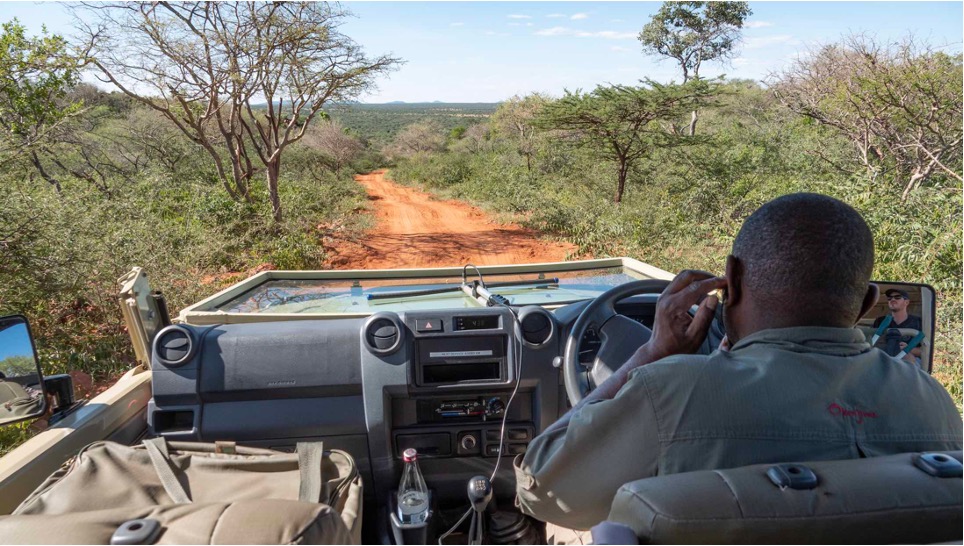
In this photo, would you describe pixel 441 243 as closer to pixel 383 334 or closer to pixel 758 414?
pixel 383 334

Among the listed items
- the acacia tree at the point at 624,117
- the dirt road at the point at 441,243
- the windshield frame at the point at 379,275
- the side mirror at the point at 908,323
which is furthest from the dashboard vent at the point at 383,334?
the acacia tree at the point at 624,117

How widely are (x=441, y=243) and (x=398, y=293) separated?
1028 centimetres

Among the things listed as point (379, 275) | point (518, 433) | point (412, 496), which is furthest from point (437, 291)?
point (412, 496)

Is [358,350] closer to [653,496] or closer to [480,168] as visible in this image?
[653,496]

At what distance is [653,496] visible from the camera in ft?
2.93

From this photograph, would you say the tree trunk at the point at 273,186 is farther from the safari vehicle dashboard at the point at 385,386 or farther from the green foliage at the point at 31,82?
the safari vehicle dashboard at the point at 385,386

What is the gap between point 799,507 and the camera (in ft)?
2.84

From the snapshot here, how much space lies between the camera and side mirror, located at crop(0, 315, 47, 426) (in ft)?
5.57

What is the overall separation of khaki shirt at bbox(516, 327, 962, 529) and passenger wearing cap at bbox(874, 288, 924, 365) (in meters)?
1.04

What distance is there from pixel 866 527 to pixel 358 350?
1682mm

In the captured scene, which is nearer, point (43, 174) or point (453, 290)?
point (453, 290)

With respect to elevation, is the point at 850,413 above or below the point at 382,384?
above

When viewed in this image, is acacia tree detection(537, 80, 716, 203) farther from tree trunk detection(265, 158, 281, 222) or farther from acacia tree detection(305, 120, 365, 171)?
acacia tree detection(305, 120, 365, 171)

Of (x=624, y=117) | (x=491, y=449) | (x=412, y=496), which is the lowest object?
(x=412, y=496)
